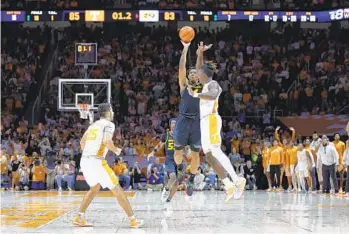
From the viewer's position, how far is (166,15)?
30266 millimetres

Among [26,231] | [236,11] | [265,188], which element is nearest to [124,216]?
[26,231]

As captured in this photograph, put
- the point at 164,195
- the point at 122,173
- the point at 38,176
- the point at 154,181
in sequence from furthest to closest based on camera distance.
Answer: the point at 38,176 → the point at 122,173 → the point at 154,181 → the point at 164,195

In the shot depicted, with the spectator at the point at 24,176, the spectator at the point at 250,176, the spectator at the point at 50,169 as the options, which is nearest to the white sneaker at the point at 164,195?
the spectator at the point at 250,176

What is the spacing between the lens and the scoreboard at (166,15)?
29891mm

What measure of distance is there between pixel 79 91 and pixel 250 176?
686 cm

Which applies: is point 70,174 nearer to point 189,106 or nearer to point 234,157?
point 234,157

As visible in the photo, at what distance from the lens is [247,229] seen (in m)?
9.09

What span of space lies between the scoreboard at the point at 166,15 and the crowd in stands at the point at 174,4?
0.32 meters

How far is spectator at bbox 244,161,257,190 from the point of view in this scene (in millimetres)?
23688

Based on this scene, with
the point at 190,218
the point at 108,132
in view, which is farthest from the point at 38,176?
the point at 108,132

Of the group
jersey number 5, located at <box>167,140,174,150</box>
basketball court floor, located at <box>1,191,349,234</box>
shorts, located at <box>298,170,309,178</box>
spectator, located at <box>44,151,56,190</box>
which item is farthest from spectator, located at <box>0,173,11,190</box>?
jersey number 5, located at <box>167,140,174,150</box>

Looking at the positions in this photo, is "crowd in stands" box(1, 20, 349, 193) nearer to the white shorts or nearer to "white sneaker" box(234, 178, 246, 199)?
"white sneaker" box(234, 178, 246, 199)

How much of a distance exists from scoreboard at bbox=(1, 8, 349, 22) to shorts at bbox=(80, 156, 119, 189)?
20579 mm

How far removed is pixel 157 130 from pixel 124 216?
16.5 meters
